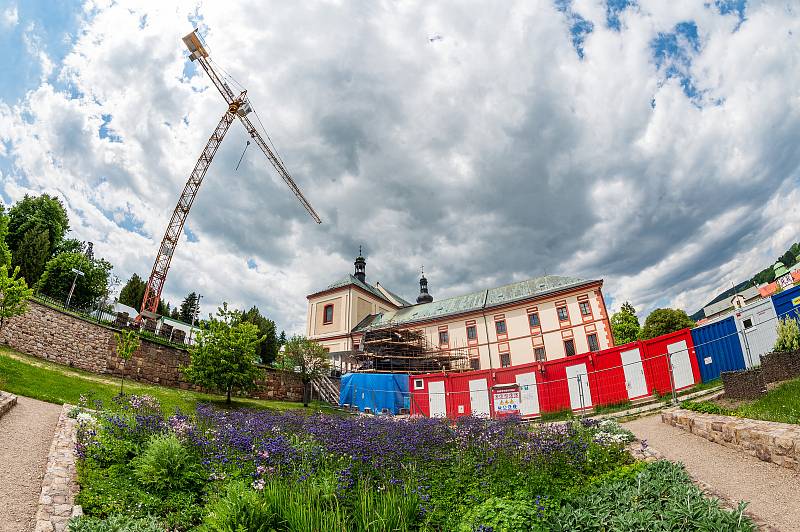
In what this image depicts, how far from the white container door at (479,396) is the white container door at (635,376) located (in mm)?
7294

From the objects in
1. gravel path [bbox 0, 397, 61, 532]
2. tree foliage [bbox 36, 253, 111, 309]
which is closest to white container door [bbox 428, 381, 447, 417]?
gravel path [bbox 0, 397, 61, 532]

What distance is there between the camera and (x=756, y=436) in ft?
21.1

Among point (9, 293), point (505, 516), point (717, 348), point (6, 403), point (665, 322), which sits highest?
point (665, 322)

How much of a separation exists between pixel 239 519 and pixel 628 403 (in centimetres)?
1715

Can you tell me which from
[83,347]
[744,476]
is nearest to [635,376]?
[744,476]

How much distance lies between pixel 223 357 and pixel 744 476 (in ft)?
64.6

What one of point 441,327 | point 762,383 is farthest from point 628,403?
point 441,327

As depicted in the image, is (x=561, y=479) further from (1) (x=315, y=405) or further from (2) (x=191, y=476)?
(1) (x=315, y=405)

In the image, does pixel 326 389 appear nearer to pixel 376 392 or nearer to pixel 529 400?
pixel 376 392

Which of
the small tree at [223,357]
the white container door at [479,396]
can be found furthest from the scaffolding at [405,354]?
the small tree at [223,357]

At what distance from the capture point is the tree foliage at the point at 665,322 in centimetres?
4138

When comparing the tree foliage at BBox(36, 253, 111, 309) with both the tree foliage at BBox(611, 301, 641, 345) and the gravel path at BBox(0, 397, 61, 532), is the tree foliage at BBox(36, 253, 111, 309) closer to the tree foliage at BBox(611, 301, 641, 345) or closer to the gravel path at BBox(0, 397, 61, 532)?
the gravel path at BBox(0, 397, 61, 532)

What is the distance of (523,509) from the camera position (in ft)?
A: 13.7

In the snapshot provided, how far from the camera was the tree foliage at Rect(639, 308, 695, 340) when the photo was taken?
41.4 metres
